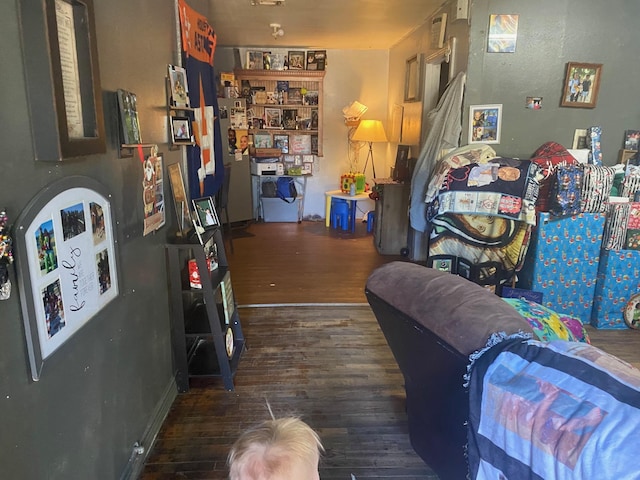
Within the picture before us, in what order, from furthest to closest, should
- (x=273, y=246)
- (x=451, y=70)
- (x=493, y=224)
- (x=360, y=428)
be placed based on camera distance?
1. (x=273, y=246)
2. (x=451, y=70)
3. (x=493, y=224)
4. (x=360, y=428)

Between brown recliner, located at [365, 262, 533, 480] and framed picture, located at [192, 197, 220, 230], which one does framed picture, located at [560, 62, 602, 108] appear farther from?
framed picture, located at [192, 197, 220, 230]

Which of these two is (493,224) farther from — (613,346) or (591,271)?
(613,346)

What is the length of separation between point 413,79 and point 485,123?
196 cm

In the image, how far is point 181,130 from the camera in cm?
233

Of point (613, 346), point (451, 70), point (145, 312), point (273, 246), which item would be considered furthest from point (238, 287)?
point (613, 346)

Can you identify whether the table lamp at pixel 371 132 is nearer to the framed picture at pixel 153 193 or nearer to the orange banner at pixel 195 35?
the orange banner at pixel 195 35

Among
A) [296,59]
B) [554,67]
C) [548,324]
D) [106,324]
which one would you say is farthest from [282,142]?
[106,324]

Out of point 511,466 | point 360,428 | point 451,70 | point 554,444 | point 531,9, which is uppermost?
A: point 531,9

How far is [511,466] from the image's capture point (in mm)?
1014

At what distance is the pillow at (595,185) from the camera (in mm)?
3102

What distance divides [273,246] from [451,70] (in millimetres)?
2763

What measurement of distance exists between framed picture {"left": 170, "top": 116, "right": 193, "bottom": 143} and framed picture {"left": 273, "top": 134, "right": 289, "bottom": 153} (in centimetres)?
460

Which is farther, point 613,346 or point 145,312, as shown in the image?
point 613,346

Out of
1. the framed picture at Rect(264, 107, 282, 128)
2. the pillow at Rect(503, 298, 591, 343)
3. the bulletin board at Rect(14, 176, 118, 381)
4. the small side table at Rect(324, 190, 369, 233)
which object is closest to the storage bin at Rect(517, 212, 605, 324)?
the pillow at Rect(503, 298, 591, 343)
